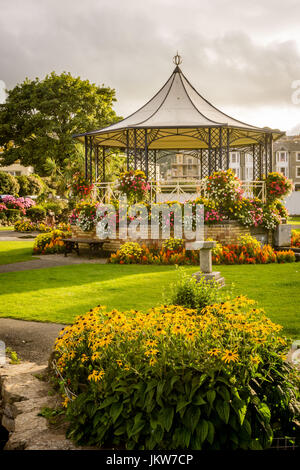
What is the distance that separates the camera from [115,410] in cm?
327

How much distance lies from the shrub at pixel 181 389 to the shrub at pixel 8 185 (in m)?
32.9

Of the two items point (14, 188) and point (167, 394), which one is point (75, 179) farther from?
point (14, 188)

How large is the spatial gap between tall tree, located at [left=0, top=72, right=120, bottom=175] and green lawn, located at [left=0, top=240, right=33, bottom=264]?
15.7 metres

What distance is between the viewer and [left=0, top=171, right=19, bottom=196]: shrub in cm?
3444

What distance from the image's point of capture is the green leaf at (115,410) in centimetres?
321

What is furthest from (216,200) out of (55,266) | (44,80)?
(44,80)

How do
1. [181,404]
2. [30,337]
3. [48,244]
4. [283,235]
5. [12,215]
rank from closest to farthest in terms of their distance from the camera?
[181,404] → [30,337] → [283,235] → [48,244] → [12,215]

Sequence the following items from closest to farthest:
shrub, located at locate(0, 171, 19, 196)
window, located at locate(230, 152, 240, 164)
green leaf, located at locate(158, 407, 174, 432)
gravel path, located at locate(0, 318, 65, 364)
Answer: green leaf, located at locate(158, 407, 174, 432) < gravel path, located at locate(0, 318, 65, 364) < shrub, located at locate(0, 171, 19, 196) < window, located at locate(230, 152, 240, 164)

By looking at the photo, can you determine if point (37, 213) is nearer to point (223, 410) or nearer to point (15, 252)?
point (15, 252)

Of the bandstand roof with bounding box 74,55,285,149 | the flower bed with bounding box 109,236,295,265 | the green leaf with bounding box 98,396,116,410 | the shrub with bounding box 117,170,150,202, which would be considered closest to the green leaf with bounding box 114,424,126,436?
the green leaf with bounding box 98,396,116,410

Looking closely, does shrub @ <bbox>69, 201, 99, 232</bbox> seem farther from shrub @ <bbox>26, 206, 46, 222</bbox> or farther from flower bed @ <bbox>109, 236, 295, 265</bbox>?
shrub @ <bbox>26, 206, 46, 222</bbox>

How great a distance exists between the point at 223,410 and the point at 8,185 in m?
34.4

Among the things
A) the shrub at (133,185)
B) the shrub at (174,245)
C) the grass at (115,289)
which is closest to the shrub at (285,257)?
the grass at (115,289)

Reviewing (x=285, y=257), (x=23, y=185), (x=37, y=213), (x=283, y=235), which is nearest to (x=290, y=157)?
(x=23, y=185)
